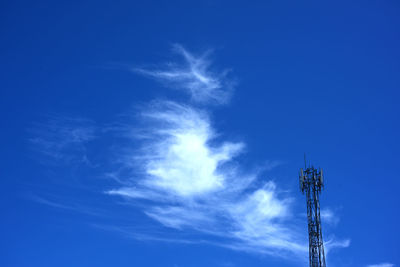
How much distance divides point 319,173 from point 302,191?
3.79 metres

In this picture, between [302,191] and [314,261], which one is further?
[302,191]

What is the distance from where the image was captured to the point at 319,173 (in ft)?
203

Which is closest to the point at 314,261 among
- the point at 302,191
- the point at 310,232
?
the point at 310,232

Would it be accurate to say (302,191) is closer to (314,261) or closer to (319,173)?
(319,173)

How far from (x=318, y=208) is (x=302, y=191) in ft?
11.4

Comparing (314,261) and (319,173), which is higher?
(319,173)

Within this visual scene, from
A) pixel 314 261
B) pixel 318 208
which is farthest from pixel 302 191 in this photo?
pixel 314 261

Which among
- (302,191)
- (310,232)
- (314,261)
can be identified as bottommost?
(314,261)

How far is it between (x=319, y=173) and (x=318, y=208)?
211 inches

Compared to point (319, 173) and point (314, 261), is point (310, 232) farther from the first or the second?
point (319, 173)

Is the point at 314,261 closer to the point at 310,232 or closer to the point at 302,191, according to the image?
the point at 310,232

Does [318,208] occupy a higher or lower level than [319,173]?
lower

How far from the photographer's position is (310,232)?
59.2m

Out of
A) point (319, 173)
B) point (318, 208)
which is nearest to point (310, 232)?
point (318, 208)
